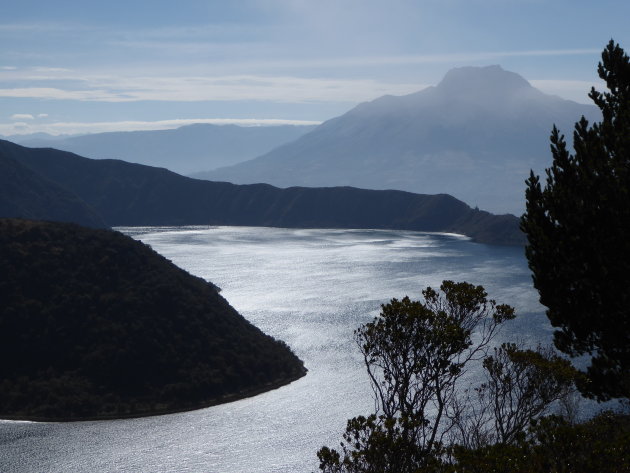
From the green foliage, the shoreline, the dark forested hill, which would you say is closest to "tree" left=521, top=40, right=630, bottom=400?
the green foliage

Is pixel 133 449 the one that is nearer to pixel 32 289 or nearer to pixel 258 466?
pixel 258 466

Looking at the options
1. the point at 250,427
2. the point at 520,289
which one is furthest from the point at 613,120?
the point at 520,289

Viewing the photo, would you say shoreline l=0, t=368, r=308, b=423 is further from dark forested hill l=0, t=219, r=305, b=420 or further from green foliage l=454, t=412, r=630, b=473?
green foliage l=454, t=412, r=630, b=473

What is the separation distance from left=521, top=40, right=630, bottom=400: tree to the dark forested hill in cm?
6401

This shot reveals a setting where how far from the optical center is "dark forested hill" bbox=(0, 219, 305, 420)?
83688mm

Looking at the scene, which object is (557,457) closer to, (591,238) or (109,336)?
(591,238)

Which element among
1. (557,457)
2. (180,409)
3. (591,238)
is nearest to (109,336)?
(180,409)

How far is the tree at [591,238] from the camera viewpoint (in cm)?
2669

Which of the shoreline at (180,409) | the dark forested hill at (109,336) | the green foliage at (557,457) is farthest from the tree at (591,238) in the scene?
the dark forested hill at (109,336)

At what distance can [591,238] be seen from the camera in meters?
27.1

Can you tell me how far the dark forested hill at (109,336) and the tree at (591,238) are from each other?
64006 mm

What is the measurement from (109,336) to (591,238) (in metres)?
77.4

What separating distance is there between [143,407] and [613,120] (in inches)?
2699

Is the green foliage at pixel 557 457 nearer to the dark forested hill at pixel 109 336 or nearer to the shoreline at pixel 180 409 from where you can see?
the shoreline at pixel 180 409
